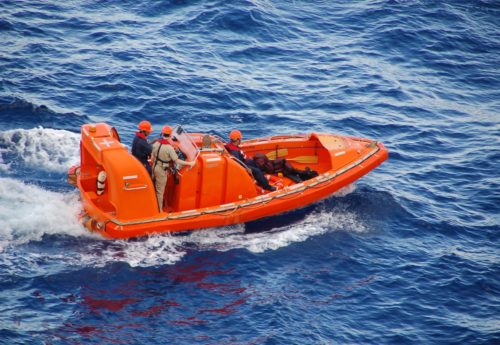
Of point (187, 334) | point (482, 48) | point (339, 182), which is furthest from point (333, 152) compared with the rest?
point (482, 48)

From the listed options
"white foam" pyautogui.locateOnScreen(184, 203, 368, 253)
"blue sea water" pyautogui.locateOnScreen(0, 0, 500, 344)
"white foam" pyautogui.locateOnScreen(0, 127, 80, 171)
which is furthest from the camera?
"white foam" pyautogui.locateOnScreen(0, 127, 80, 171)

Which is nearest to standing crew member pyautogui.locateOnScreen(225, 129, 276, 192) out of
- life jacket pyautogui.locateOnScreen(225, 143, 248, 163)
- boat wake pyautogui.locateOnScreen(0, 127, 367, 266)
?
life jacket pyautogui.locateOnScreen(225, 143, 248, 163)

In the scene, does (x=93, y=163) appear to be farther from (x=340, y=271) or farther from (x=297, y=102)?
(x=297, y=102)

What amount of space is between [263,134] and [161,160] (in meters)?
6.58

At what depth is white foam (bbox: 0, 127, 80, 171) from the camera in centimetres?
2131

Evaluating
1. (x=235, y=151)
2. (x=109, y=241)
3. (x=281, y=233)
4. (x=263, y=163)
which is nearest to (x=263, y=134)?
(x=263, y=163)

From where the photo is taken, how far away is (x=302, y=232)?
19.2 m

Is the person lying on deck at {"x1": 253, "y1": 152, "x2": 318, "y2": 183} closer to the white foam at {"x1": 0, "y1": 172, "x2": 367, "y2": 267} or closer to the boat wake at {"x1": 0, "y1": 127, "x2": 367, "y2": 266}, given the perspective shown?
the boat wake at {"x1": 0, "y1": 127, "x2": 367, "y2": 266}

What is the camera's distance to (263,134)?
24.2 m

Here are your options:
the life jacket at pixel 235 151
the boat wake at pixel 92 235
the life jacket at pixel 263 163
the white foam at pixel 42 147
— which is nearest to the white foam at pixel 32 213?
the boat wake at pixel 92 235

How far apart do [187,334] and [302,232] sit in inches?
201

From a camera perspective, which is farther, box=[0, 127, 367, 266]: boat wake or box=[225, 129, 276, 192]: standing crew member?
box=[225, 129, 276, 192]: standing crew member

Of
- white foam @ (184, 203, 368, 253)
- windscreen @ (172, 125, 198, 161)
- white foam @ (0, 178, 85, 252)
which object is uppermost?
windscreen @ (172, 125, 198, 161)

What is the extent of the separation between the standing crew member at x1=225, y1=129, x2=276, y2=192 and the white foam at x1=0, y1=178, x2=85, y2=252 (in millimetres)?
4267
